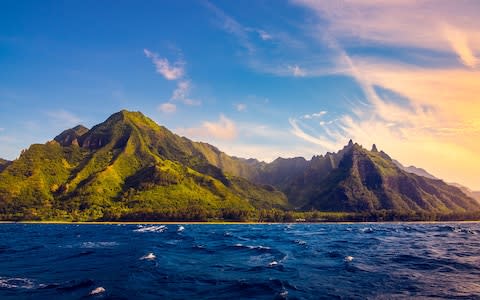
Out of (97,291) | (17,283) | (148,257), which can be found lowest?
(148,257)

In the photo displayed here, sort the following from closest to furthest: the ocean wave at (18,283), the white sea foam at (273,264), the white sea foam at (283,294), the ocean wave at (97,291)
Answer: the white sea foam at (283,294) → the ocean wave at (97,291) → the ocean wave at (18,283) → the white sea foam at (273,264)

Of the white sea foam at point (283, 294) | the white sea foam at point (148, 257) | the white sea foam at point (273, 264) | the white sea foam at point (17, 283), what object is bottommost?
A: the white sea foam at point (148, 257)

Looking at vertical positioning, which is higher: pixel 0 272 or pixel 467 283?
pixel 467 283

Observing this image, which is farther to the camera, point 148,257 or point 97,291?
point 148,257

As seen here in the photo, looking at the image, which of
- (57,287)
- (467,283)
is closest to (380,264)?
(467,283)

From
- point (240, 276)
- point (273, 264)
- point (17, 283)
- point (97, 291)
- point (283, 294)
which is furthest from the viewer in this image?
point (273, 264)

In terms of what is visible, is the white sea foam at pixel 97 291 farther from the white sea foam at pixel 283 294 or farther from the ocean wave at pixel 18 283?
the white sea foam at pixel 283 294

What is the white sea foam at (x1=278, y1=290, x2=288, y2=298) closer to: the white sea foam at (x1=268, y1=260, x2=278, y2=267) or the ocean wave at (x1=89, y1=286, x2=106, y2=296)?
the white sea foam at (x1=268, y1=260, x2=278, y2=267)

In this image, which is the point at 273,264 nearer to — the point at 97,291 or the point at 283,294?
the point at 283,294

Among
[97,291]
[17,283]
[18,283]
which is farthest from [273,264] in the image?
[17,283]

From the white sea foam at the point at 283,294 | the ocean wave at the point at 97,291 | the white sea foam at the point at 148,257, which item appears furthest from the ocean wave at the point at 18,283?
the white sea foam at the point at 283,294

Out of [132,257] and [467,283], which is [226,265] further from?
[467,283]

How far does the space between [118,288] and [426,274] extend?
46328 millimetres

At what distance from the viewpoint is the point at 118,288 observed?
4466cm
